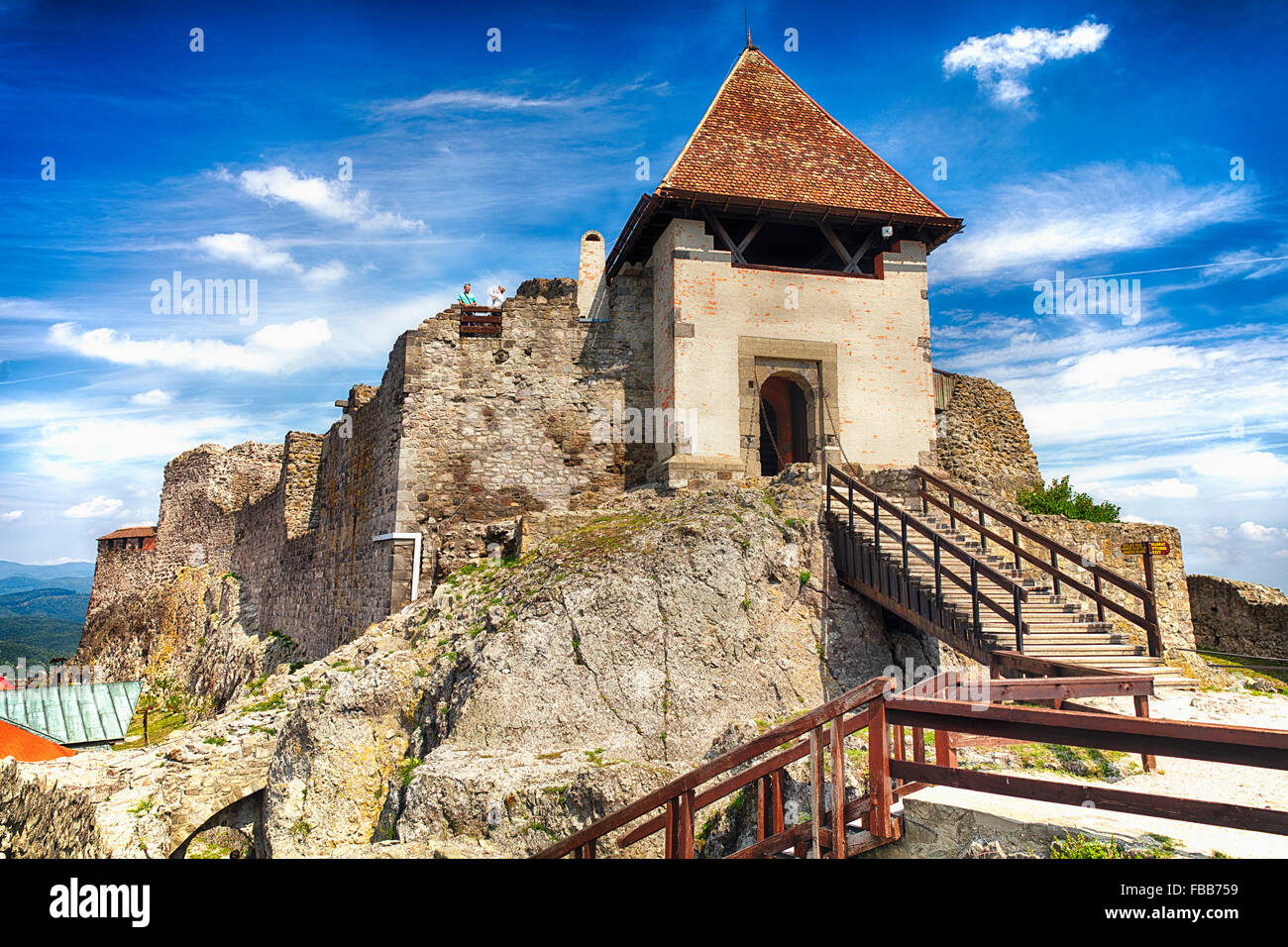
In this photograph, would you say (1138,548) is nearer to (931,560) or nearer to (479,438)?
(931,560)

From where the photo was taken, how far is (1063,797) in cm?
454

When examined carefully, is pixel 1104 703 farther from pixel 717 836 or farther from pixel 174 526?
pixel 174 526

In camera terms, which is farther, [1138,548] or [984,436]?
[984,436]

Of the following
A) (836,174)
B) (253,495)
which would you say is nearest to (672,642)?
(836,174)

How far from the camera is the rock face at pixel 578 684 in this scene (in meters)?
8.16

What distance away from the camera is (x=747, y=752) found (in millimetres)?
5508

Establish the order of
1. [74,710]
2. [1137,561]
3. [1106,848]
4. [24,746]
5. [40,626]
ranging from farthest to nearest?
1. [40,626]
2. [74,710]
3. [1137,561]
4. [24,746]
5. [1106,848]

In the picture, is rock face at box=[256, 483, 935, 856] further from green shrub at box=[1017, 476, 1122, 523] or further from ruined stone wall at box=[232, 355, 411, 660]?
green shrub at box=[1017, 476, 1122, 523]

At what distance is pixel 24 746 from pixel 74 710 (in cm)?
553

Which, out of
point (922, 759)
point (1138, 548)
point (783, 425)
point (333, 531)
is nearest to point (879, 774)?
point (922, 759)

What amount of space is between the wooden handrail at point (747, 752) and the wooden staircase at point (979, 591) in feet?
13.0

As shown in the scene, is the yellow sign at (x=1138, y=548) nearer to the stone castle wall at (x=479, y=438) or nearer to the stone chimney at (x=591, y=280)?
the stone castle wall at (x=479, y=438)

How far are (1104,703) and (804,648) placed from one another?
145 inches

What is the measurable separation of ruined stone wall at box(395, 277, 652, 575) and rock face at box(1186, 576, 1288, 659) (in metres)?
17.6
